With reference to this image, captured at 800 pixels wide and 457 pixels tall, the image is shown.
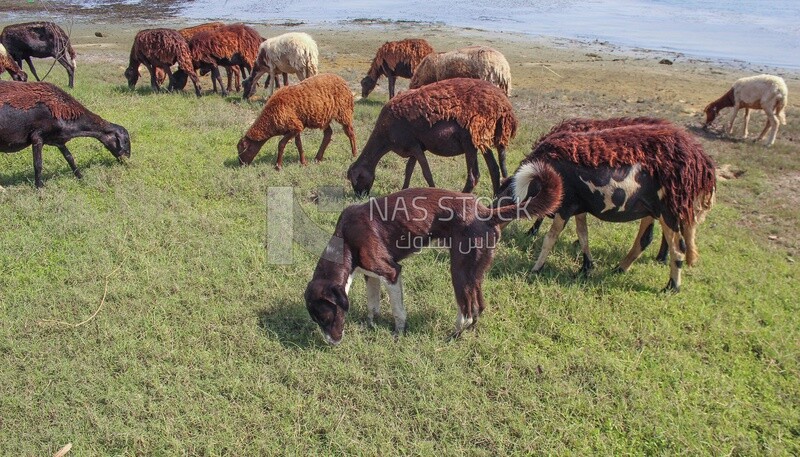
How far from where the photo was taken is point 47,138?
7.64 meters

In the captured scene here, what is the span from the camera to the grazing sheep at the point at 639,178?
5.28 metres

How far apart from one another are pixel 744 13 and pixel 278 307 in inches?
1333

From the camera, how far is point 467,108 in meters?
7.03

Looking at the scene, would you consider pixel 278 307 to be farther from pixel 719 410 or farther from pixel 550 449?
pixel 719 410

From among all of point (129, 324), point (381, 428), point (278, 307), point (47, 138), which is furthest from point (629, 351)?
point (47, 138)

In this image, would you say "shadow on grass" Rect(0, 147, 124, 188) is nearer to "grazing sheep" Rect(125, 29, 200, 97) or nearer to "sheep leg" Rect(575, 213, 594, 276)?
"grazing sheep" Rect(125, 29, 200, 97)

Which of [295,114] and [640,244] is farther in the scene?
[295,114]

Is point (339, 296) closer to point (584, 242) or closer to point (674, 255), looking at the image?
point (584, 242)

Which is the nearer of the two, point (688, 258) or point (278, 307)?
point (278, 307)

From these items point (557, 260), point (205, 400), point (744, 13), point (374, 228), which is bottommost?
point (205, 400)

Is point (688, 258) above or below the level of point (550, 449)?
above

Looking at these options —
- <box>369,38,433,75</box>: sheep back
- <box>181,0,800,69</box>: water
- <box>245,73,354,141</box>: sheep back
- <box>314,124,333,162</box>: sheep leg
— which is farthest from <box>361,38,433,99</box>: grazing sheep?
<box>181,0,800,69</box>: water

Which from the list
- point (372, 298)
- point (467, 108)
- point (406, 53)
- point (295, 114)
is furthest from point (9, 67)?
point (372, 298)

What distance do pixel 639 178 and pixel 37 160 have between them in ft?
25.2
